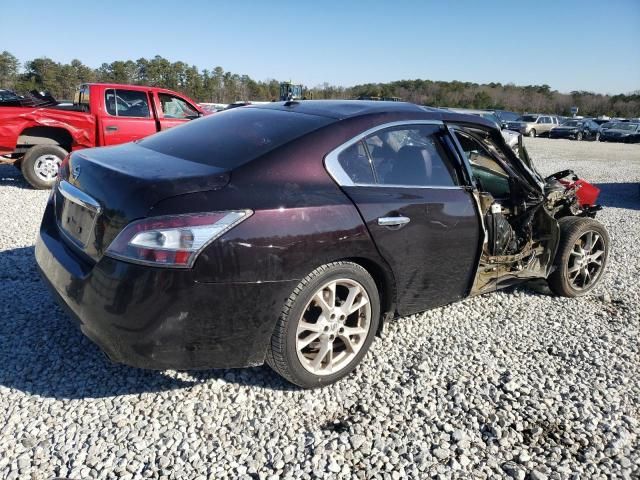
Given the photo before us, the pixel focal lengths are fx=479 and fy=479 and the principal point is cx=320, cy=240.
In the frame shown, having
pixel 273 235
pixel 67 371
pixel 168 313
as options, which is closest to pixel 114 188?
pixel 168 313

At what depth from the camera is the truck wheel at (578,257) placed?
4.24 m

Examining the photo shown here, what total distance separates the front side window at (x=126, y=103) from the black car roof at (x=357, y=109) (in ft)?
20.2

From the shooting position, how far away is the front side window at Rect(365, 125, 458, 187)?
2.99 m

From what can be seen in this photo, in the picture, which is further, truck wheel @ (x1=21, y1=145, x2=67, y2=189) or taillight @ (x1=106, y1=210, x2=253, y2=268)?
truck wheel @ (x1=21, y1=145, x2=67, y2=189)

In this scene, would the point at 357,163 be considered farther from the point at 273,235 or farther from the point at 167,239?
the point at 167,239

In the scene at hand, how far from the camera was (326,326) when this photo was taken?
2738 mm

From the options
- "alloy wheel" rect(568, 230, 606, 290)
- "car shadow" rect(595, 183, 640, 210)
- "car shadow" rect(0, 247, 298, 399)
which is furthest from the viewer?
"car shadow" rect(595, 183, 640, 210)

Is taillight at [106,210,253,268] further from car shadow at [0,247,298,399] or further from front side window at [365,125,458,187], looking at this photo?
front side window at [365,125,458,187]

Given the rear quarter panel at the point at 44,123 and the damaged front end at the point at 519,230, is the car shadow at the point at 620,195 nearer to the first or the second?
the damaged front end at the point at 519,230

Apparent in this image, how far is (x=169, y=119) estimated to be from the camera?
9164mm

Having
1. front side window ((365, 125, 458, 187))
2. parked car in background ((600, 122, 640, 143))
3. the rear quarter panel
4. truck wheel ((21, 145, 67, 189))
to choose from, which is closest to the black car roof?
front side window ((365, 125, 458, 187))

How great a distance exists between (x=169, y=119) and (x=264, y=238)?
765 cm

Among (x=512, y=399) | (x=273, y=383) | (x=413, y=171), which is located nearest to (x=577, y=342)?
(x=512, y=399)

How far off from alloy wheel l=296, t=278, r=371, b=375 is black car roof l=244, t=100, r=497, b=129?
108 centimetres
